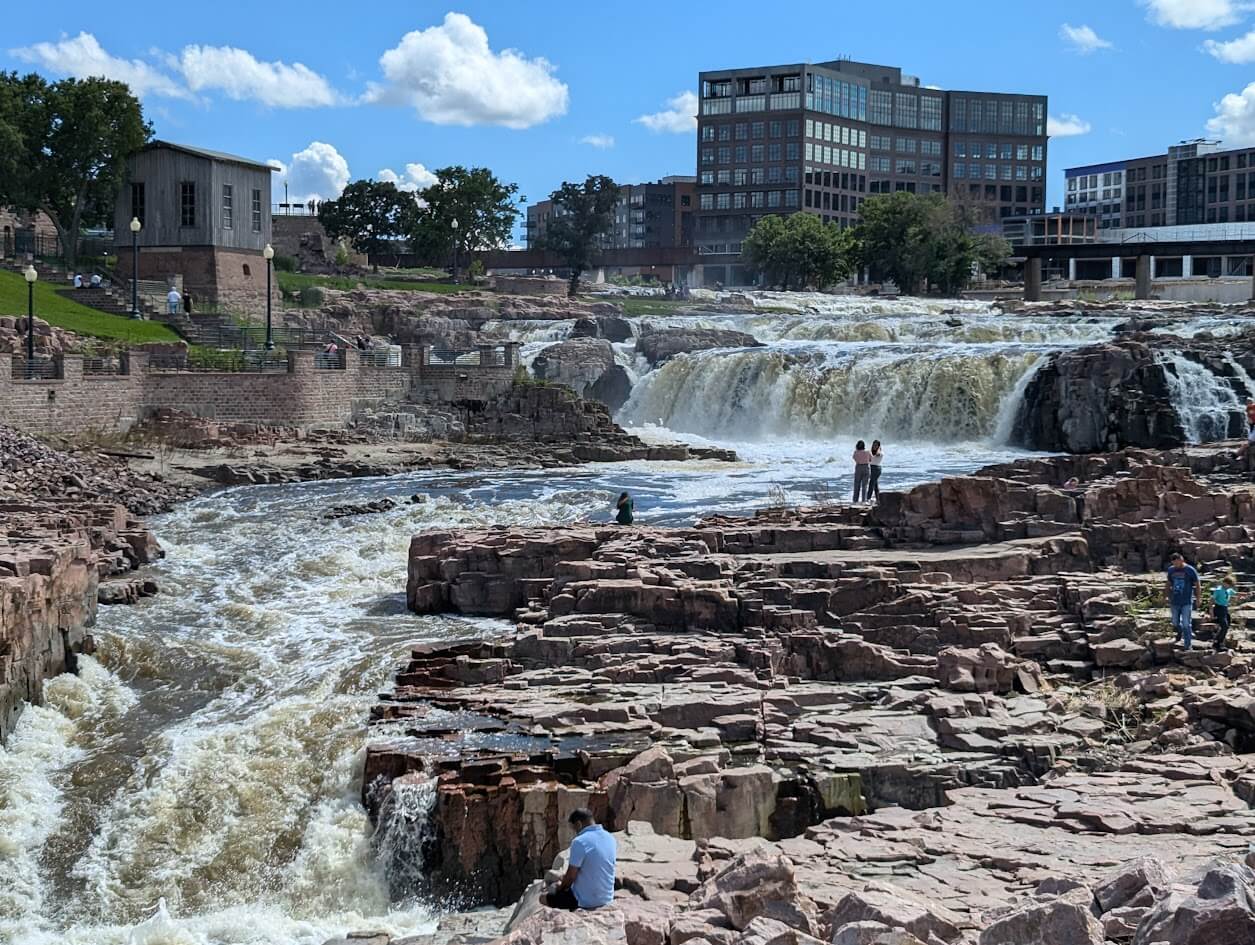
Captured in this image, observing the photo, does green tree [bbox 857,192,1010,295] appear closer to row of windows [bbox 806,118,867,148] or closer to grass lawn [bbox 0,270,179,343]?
row of windows [bbox 806,118,867,148]

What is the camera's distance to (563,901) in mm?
11797

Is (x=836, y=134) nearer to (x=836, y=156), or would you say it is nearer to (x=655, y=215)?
(x=836, y=156)

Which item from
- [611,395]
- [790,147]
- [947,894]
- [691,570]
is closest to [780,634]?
[691,570]

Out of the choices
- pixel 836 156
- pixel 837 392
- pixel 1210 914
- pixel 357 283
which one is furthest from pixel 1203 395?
pixel 836 156

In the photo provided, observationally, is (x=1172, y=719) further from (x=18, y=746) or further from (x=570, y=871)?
(x=18, y=746)

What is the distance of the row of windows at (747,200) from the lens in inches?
4193

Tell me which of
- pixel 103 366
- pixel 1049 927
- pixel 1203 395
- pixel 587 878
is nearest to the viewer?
pixel 1049 927

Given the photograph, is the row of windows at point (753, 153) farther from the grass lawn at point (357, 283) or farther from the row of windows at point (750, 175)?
the grass lawn at point (357, 283)

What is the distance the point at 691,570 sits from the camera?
22.8 meters

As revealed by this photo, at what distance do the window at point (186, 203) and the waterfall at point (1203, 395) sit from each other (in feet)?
99.5

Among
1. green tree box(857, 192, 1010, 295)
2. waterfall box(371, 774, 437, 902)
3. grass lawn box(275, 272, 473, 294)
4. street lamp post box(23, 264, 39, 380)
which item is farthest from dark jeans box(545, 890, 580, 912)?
green tree box(857, 192, 1010, 295)

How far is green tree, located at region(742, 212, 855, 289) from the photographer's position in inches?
3228

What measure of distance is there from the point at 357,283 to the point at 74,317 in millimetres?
19057

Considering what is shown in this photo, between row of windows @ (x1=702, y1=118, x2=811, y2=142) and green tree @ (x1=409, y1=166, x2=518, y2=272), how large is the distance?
111 feet
